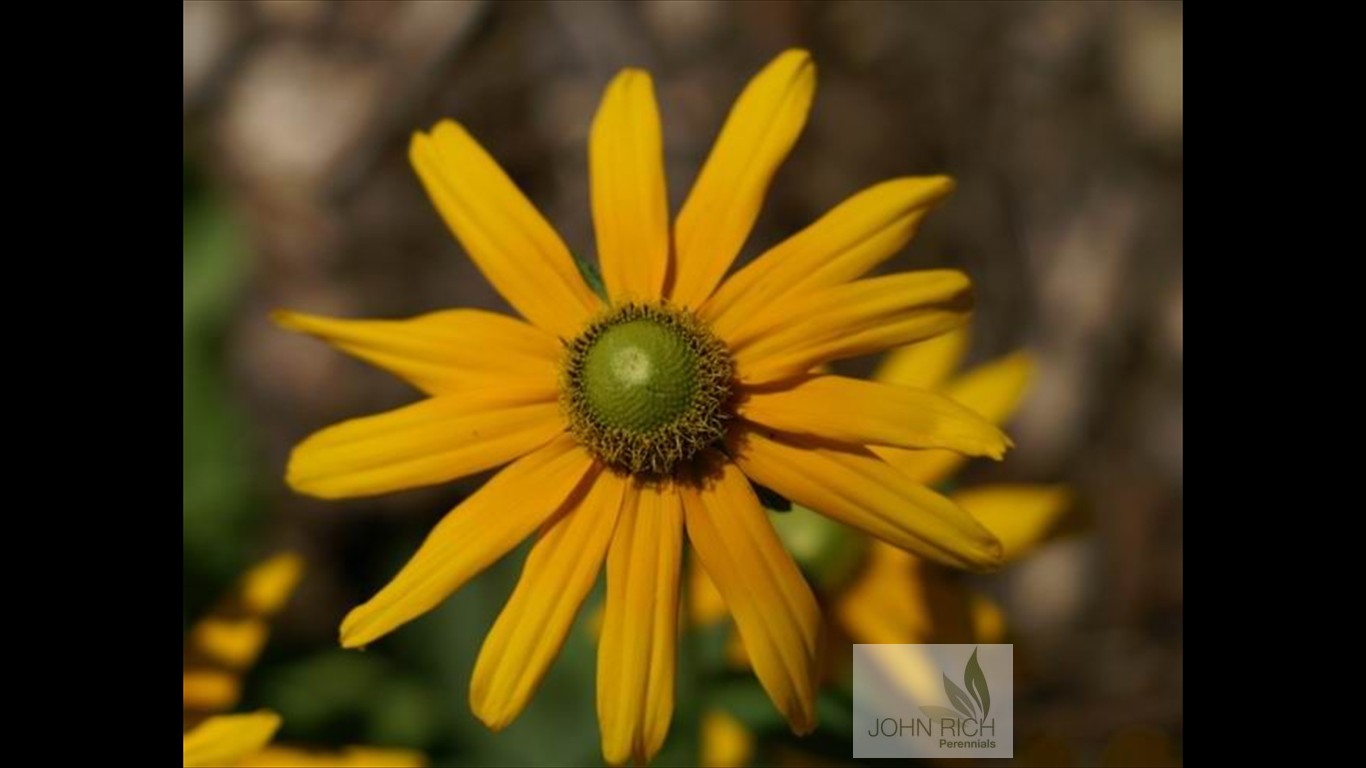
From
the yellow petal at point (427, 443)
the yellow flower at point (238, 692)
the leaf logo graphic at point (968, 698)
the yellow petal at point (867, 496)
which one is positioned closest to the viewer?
the yellow petal at point (867, 496)

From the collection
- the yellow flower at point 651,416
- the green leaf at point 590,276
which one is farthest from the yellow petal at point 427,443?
the green leaf at point 590,276

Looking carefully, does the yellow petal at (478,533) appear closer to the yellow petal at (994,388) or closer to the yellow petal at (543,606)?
the yellow petal at (543,606)

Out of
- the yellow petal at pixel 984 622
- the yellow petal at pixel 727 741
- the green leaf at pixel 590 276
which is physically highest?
the green leaf at pixel 590 276

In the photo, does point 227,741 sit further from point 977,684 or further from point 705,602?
point 977,684

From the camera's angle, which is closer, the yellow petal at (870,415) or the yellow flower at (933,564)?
the yellow petal at (870,415)

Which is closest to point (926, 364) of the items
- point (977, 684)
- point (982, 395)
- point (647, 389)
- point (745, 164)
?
point (982, 395)

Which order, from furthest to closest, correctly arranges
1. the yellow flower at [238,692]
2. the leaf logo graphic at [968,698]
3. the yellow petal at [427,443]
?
the leaf logo graphic at [968,698] < the yellow flower at [238,692] < the yellow petal at [427,443]

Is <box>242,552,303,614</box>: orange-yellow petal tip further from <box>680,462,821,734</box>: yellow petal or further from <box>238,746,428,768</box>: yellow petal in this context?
<box>680,462,821,734</box>: yellow petal
